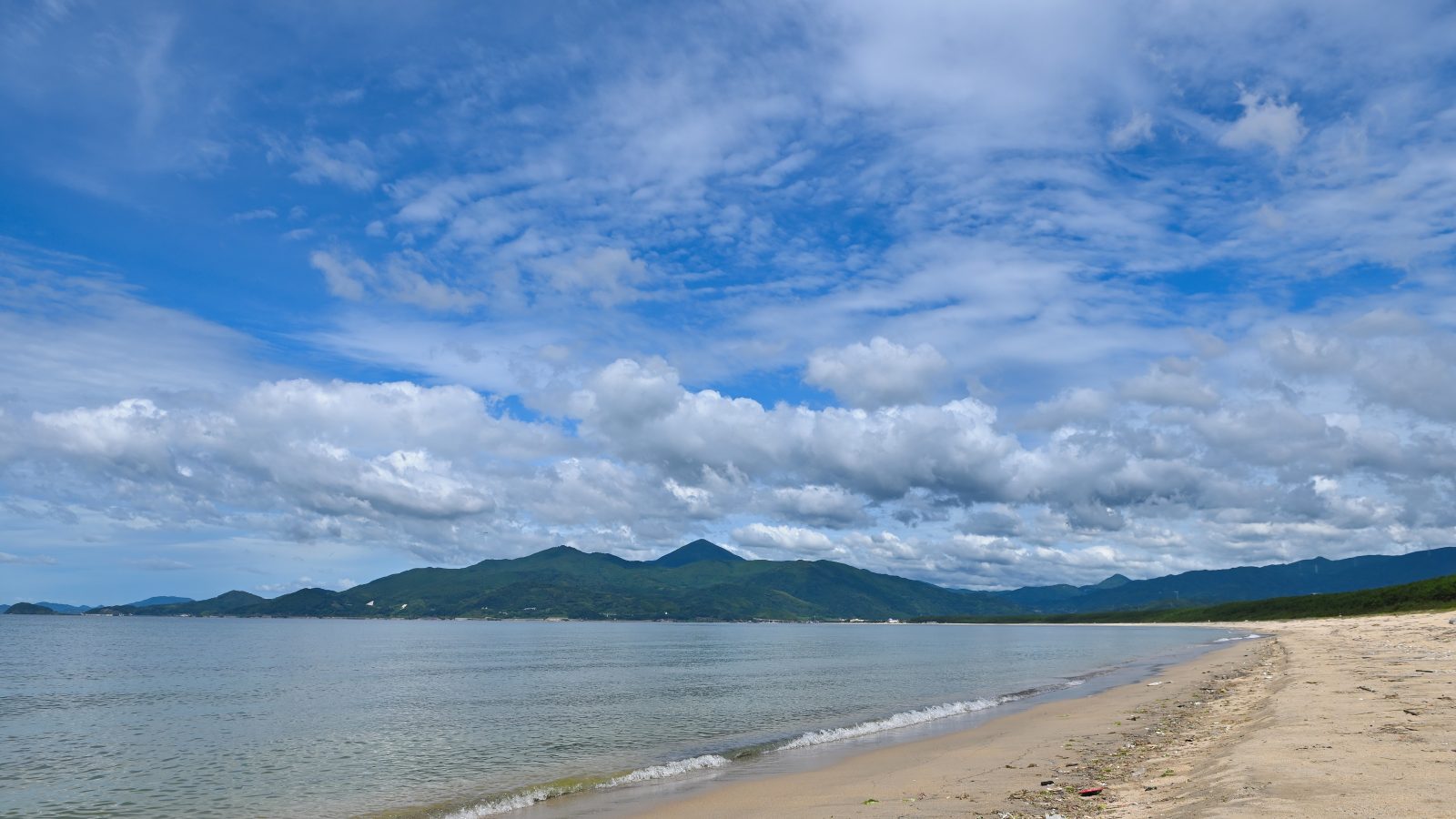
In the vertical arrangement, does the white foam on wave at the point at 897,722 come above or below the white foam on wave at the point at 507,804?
below

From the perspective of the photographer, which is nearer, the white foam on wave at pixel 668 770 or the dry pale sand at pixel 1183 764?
the dry pale sand at pixel 1183 764

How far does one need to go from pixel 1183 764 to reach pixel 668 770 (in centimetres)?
2006

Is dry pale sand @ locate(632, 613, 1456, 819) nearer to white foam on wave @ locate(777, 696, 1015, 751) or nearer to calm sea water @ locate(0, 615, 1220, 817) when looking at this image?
white foam on wave @ locate(777, 696, 1015, 751)

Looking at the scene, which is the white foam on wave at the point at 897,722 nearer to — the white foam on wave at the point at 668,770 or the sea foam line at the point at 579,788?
the white foam on wave at the point at 668,770

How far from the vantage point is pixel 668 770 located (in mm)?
36000

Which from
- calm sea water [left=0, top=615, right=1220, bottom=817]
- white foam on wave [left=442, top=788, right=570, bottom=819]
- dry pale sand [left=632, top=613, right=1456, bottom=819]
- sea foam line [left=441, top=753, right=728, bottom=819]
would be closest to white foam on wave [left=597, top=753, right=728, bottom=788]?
sea foam line [left=441, top=753, right=728, bottom=819]

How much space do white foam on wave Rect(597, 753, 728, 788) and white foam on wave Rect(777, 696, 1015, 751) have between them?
543 cm

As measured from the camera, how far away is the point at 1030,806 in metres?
22.3

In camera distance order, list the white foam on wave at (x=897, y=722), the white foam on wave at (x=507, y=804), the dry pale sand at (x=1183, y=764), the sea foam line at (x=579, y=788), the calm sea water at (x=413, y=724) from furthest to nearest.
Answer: the white foam on wave at (x=897, y=722), the calm sea water at (x=413, y=724), the sea foam line at (x=579, y=788), the white foam on wave at (x=507, y=804), the dry pale sand at (x=1183, y=764)

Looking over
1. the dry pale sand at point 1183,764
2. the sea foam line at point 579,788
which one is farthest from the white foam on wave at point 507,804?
the dry pale sand at point 1183,764

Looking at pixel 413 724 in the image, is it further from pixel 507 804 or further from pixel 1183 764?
pixel 1183 764

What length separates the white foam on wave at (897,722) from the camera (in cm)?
4438

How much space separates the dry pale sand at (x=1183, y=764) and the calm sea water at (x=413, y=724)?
866cm

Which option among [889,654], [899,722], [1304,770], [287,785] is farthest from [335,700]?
[889,654]
